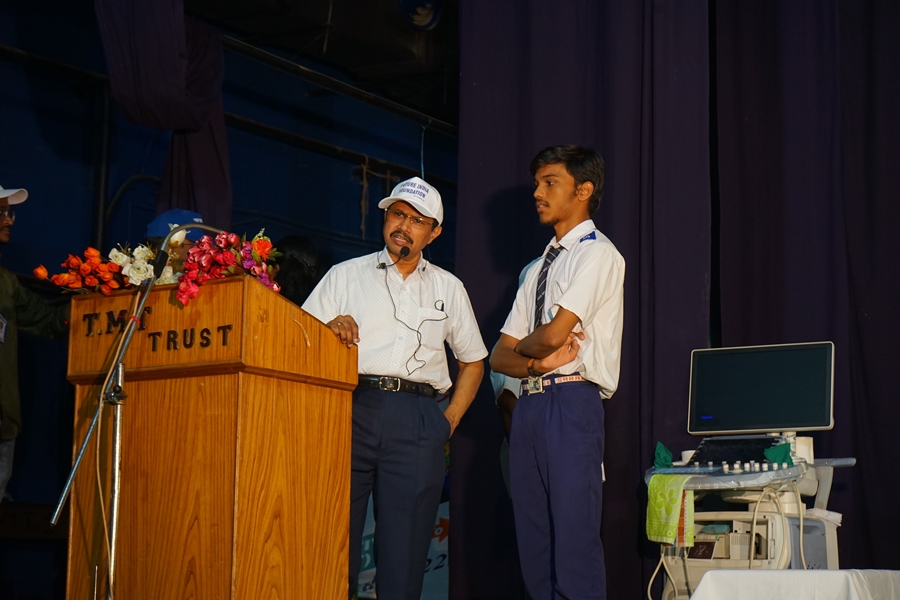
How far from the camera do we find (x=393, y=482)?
305 centimetres

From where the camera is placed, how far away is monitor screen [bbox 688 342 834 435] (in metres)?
3.27

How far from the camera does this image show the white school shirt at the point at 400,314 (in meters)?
3.16

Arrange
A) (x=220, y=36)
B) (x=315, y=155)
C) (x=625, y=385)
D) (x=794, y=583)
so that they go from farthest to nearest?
(x=315, y=155)
(x=220, y=36)
(x=625, y=385)
(x=794, y=583)

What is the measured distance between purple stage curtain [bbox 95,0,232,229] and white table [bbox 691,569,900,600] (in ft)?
11.0

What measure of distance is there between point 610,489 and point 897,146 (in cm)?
168

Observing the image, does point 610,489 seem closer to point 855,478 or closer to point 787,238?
point 855,478

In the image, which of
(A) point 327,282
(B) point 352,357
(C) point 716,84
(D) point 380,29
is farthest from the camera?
(D) point 380,29

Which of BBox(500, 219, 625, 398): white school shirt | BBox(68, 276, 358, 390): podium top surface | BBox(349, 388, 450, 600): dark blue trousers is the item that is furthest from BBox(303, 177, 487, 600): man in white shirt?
BBox(500, 219, 625, 398): white school shirt

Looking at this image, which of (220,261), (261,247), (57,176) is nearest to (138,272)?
(220,261)

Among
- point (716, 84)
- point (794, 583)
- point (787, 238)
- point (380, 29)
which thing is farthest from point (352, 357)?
point (380, 29)

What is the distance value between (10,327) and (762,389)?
305 cm

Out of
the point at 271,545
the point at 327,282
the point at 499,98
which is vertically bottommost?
the point at 271,545

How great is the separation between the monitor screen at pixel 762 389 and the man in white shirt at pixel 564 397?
503mm

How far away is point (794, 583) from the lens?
1870 millimetres
